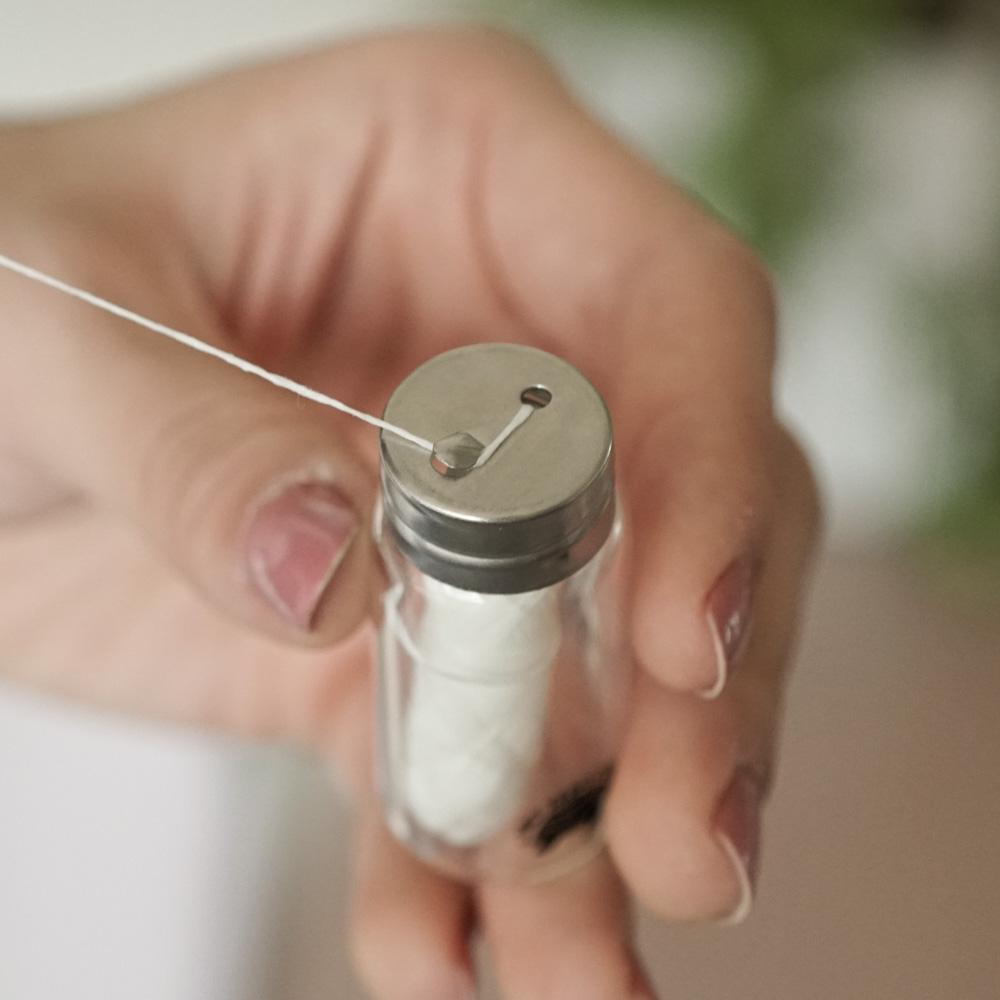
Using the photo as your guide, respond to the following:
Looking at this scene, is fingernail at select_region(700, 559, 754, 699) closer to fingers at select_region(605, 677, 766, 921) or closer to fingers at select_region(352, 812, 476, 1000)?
fingers at select_region(605, 677, 766, 921)

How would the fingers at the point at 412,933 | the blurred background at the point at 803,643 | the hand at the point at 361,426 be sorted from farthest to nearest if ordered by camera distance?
the blurred background at the point at 803,643
the fingers at the point at 412,933
the hand at the point at 361,426

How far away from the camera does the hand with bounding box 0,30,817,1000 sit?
472 mm

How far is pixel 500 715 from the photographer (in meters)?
0.45

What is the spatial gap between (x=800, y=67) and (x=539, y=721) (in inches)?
22.3

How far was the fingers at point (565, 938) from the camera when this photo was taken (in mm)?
555

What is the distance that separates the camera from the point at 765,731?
0.56 m

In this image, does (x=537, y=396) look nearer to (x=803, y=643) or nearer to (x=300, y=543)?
(x=300, y=543)

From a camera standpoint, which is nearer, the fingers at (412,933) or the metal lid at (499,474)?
the metal lid at (499,474)

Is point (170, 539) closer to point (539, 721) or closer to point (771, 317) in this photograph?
point (539, 721)

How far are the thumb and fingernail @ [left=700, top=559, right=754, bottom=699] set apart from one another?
0.14 m

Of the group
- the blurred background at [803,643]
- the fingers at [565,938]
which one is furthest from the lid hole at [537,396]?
the blurred background at [803,643]

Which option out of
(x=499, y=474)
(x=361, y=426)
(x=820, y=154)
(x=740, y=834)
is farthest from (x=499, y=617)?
(x=820, y=154)

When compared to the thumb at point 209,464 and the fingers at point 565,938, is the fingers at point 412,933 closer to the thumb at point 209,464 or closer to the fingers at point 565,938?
the fingers at point 565,938

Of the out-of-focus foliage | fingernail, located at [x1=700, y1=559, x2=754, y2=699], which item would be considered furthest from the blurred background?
fingernail, located at [x1=700, y1=559, x2=754, y2=699]
